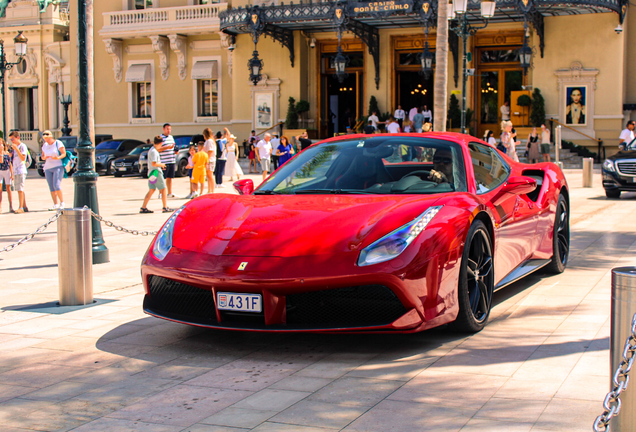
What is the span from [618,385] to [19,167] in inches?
612

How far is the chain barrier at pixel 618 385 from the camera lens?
8.14 feet

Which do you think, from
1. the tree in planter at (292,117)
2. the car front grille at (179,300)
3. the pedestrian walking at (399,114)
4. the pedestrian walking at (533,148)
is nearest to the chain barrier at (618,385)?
the car front grille at (179,300)

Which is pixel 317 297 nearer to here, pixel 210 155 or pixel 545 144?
pixel 210 155

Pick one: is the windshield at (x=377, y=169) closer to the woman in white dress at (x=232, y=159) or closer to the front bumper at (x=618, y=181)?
the front bumper at (x=618, y=181)

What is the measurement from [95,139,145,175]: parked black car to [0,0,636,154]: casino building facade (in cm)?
628

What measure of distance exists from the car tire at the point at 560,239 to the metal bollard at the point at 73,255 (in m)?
4.39

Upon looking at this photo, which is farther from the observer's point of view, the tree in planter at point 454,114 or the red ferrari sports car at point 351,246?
the tree in planter at point 454,114

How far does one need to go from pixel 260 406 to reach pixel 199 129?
122ft

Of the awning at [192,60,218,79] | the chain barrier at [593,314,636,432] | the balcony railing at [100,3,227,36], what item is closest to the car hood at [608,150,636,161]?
the chain barrier at [593,314,636,432]

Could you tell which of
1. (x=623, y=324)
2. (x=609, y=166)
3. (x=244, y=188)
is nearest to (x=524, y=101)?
(x=609, y=166)

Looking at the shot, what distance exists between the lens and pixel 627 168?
54.7ft

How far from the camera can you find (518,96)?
30859mm

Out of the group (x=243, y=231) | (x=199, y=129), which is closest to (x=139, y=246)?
(x=243, y=231)

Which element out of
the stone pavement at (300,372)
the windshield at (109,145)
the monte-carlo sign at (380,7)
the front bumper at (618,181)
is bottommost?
the stone pavement at (300,372)
